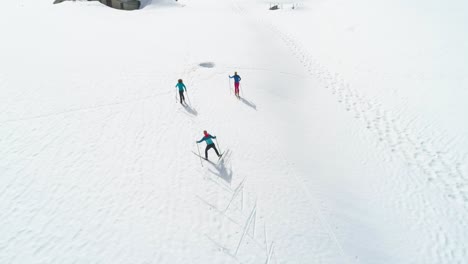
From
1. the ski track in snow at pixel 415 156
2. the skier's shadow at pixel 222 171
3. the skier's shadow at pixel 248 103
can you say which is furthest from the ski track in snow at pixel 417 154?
the skier's shadow at pixel 222 171

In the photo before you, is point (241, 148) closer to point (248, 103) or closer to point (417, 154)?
point (248, 103)

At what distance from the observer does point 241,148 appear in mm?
13508

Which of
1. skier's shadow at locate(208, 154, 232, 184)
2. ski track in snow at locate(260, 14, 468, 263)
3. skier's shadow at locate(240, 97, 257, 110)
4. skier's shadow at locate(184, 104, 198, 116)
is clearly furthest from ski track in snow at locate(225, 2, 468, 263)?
skier's shadow at locate(184, 104, 198, 116)

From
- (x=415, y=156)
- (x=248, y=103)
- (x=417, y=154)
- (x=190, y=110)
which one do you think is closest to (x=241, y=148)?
(x=190, y=110)

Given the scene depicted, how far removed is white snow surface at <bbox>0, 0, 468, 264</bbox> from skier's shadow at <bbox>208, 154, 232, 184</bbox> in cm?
9

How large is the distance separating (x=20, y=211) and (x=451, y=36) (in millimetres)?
30890

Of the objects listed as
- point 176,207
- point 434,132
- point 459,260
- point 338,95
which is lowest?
point 459,260

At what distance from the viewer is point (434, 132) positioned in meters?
15.0

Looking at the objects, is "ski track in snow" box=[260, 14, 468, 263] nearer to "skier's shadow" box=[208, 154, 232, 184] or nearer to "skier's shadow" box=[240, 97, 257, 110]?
"skier's shadow" box=[240, 97, 257, 110]

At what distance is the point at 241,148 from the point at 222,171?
2032 millimetres

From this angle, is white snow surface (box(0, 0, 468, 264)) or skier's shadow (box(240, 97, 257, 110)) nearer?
white snow surface (box(0, 0, 468, 264))

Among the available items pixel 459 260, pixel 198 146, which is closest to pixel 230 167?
pixel 198 146

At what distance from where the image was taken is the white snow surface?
934 centimetres

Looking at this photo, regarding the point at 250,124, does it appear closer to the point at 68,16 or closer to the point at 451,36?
the point at 451,36
